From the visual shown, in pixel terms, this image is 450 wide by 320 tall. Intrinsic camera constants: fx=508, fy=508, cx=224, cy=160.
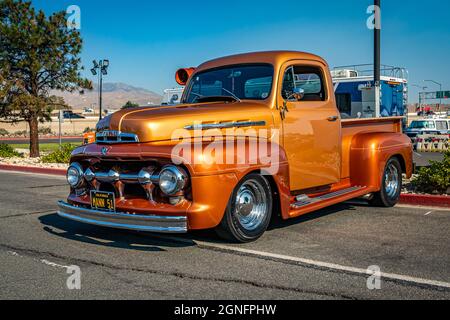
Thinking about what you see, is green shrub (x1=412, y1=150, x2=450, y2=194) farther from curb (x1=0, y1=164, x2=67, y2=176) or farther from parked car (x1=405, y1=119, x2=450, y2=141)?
parked car (x1=405, y1=119, x2=450, y2=141)

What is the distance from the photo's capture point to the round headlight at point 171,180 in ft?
15.9

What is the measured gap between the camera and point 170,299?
12.6ft

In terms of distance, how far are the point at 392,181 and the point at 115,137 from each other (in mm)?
4658

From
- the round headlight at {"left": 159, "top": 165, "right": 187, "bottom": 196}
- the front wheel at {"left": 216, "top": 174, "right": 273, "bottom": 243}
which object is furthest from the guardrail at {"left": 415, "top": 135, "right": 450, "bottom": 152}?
the round headlight at {"left": 159, "top": 165, "right": 187, "bottom": 196}

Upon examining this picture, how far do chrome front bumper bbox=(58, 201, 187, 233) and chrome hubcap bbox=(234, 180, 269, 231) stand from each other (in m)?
0.82

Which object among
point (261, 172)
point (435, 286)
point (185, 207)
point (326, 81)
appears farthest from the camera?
point (326, 81)

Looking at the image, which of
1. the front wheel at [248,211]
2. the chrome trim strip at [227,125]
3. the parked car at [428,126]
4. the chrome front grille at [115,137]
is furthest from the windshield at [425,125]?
the chrome front grille at [115,137]

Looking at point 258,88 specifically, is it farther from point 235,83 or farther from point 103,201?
point 103,201

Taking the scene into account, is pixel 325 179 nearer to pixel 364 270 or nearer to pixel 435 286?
pixel 364 270

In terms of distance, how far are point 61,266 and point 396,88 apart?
15.6 m

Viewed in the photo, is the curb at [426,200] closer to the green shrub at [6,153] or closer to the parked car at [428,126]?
the parked car at [428,126]

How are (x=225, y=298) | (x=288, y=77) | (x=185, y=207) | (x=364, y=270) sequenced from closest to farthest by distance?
(x=225, y=298), (x=364, y=270), (x=185, y=207), (x=288, y=77)

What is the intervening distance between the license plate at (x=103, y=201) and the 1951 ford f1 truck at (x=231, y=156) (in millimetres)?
11
